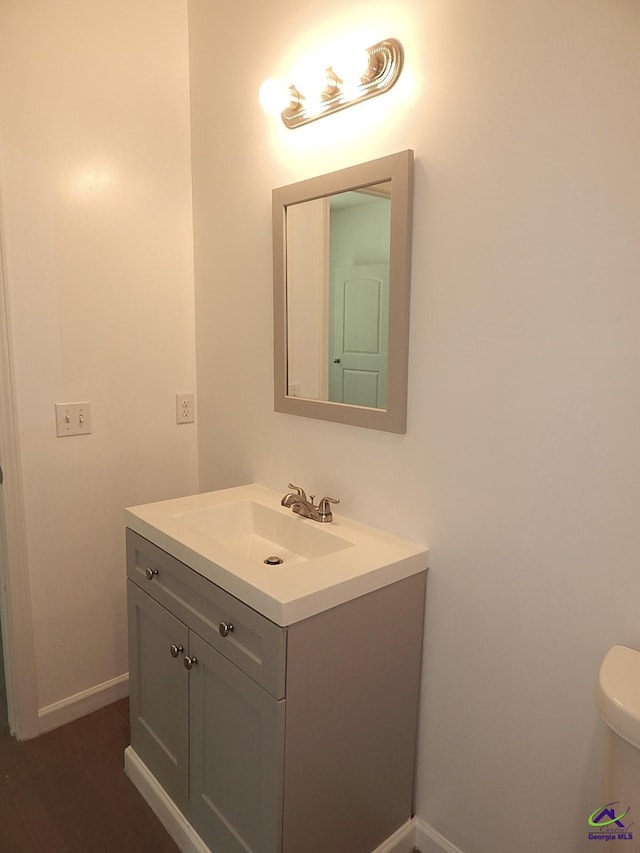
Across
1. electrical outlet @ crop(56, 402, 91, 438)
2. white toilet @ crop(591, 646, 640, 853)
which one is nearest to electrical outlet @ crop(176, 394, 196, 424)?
electrical outlet @ crop(56, 402, 91, 438)

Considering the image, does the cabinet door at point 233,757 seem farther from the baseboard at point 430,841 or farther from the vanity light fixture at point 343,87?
the vanity light fixture at point 343,87

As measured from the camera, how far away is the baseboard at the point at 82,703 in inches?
77.6

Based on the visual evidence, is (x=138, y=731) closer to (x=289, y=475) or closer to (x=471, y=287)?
(x=289, y=475)

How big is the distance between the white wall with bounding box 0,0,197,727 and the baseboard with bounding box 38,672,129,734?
0.02 meters

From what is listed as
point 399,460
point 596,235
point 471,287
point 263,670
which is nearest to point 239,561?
point 263,670

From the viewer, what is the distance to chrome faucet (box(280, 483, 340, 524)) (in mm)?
1614

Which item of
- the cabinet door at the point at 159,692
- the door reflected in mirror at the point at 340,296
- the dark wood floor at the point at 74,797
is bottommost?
the dark wood floor at the point at 74,797

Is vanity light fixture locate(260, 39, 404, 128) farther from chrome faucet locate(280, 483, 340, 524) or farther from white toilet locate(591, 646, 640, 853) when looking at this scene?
white toilet locate(591, 646, 640, 853)

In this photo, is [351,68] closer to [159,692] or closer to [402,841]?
[159,692]

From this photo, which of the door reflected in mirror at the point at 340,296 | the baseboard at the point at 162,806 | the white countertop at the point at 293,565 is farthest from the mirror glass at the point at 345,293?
the baseboard at the point at 162,806

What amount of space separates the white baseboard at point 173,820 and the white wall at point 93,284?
45 centimetres

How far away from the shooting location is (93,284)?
1.92 meters

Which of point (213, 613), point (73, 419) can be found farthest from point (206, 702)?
point (73, 419)

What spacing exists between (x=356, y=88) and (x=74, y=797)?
223 centimetres
